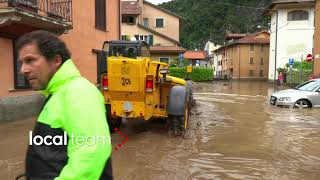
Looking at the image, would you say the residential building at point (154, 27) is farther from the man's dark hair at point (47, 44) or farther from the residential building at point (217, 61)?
the man's dark hair at point (47, 44)

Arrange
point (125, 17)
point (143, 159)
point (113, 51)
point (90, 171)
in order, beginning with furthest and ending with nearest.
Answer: point (125, 17), point (113, 51), point (143, 159), point (90, 171)

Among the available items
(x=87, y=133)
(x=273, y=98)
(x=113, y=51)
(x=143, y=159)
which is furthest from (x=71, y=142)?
(x=273, y=98)

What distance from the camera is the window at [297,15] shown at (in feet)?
150

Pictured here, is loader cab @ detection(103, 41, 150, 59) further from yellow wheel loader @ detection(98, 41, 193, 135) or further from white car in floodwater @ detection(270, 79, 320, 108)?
white car in floodwater @ detection(270, 79, 320, 108)

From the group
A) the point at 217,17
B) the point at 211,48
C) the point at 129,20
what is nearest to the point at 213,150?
the point at 129,20

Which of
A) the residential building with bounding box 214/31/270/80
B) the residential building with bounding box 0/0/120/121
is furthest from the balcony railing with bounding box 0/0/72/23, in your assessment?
the residential building with bounding box 214/31/270/80

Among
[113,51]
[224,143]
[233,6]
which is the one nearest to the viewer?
[224,143]

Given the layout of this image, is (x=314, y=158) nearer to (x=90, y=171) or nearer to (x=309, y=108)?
(x=90, y=171)

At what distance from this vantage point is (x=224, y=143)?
8.53 metres

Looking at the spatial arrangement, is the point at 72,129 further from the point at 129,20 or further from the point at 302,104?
the point at 129,20

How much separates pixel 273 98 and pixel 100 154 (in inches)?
606

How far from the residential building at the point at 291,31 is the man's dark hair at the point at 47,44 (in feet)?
151

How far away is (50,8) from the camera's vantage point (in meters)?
13.2
